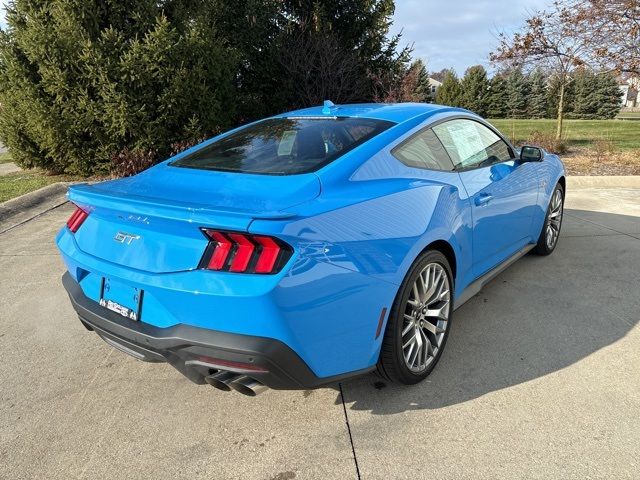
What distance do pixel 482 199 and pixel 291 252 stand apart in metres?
1.79

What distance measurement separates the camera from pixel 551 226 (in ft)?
15.9

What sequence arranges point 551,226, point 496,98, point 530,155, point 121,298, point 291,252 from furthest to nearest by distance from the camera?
point 496,98 < point 551,226 < point 530,155 < point 121,298 < point 291,252

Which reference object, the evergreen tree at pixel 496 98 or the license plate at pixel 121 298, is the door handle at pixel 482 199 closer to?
the license plate at pixel 121 298

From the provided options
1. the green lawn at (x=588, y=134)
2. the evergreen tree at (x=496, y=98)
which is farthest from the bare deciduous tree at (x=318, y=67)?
the evergreen tree at (x=496, y=98)

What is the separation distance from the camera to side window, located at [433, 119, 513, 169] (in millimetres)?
3193

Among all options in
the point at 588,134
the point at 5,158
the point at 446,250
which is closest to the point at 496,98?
the point at 588,134

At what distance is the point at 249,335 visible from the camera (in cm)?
192

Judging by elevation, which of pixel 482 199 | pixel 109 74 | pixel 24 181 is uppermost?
pixel 109 74

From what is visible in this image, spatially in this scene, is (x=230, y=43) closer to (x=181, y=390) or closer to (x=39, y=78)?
(x=39, y=78)

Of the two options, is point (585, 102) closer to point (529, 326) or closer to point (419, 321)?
point (529, 326)

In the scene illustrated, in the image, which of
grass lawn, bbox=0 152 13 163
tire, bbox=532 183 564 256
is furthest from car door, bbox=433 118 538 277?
grass lawn, bbox=0 152 13 163

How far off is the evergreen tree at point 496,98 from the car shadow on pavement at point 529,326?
3440 cm

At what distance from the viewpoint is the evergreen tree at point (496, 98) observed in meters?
36.2

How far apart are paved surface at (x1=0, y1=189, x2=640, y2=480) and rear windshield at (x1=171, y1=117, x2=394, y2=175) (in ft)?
4.19
